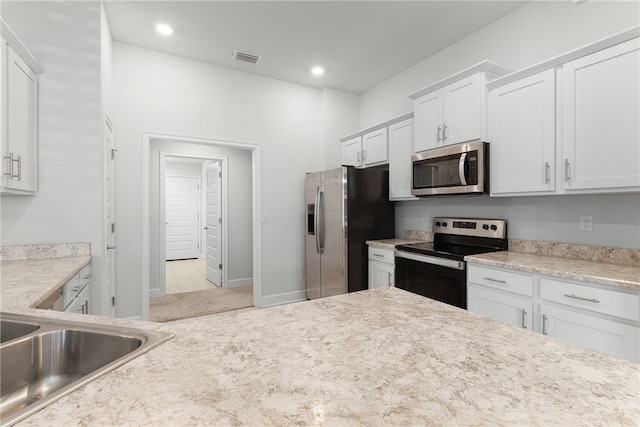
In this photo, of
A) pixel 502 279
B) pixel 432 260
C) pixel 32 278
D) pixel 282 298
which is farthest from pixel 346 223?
pixel 32 278

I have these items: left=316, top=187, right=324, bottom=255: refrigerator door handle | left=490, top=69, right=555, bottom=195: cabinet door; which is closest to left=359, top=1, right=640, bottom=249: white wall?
left=490, top=69, right=555, bottom=195: cabinet door

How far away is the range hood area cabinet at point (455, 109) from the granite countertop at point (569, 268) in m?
0.98

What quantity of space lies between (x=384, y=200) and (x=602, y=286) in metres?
2.20

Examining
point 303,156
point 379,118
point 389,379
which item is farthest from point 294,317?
point 379,118

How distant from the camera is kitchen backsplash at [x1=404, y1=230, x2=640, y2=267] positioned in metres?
1.96

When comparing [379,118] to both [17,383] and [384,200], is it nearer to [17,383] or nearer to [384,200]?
[384,200]

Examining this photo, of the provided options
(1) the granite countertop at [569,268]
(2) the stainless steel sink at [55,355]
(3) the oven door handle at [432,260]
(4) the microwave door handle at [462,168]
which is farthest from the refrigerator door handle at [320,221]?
(2) the stainless steel sink at [55,355]

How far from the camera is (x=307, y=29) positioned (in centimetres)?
293

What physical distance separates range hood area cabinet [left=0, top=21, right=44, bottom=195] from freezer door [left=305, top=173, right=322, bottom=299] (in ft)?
8.35

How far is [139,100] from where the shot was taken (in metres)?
3.22

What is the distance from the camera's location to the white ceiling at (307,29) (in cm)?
260

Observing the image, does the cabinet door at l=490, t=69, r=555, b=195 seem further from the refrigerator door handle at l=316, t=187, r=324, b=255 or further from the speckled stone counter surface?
the speckled stone counter surface

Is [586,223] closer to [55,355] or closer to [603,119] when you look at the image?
[603,119]

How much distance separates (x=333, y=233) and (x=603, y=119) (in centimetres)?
239
